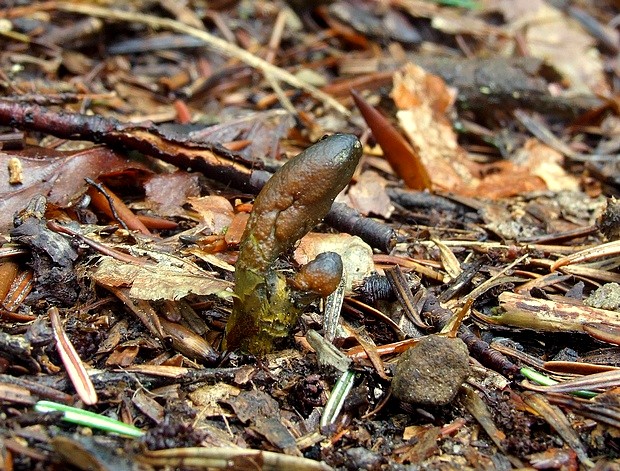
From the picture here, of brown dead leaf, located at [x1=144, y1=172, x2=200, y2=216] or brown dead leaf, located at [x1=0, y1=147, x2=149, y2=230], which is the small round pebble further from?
brown dead leaf, located at [x1=0, y1=147, x2=149, y2=230]

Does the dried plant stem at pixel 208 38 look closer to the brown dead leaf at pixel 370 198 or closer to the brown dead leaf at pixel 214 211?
the brown dead leaf at pixel 370 198

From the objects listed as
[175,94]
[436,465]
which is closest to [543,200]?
[436,465]

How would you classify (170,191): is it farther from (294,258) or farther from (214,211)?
(294,258)

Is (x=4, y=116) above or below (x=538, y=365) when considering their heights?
above

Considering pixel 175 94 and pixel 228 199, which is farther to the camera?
pixel 175 94

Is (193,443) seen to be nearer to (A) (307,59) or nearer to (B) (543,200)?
(B) (543,200)

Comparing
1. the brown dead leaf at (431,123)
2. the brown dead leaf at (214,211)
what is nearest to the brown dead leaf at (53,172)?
the brown dead leaf at (214,211)
